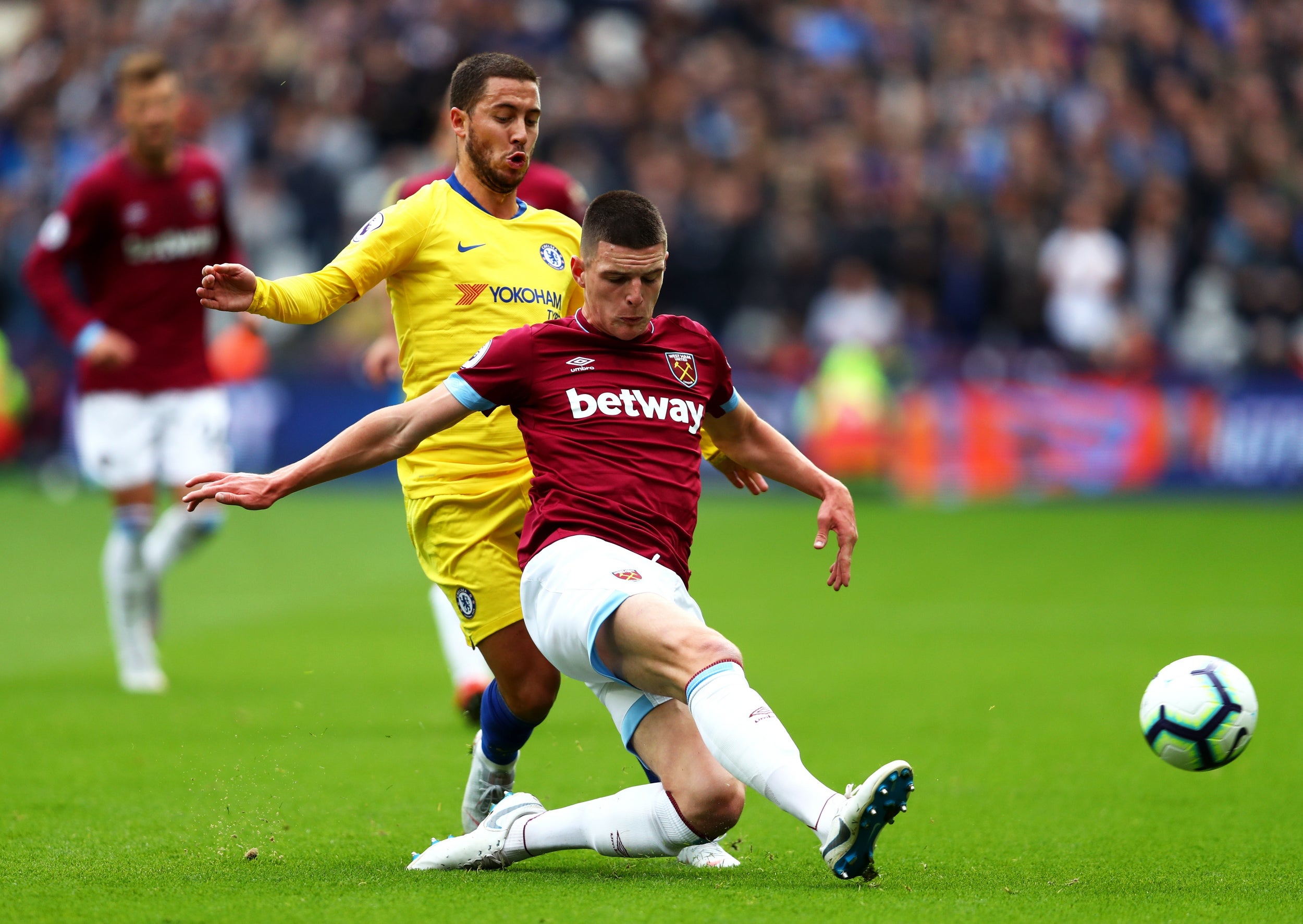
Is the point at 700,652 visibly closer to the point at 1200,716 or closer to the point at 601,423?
the point at 601,423

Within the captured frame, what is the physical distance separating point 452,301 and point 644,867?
6.18ft

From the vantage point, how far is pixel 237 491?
15.0 feet

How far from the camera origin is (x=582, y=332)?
195 inches

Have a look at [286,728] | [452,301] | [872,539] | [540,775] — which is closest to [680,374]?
[452,301]

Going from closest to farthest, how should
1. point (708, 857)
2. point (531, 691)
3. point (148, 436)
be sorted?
point (708, 857)
point (531, 691)
point (148, 436)

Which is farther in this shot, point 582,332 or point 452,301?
point 452,301

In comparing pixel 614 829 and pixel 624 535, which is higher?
pixel 624 535

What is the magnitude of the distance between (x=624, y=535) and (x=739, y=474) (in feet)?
3.16

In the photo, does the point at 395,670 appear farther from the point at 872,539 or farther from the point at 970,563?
the point at 872,539

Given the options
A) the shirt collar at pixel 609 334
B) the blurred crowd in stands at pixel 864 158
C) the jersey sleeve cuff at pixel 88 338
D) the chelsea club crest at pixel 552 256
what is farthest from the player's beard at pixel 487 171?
the blurred crowd in stands at pixel 864 158

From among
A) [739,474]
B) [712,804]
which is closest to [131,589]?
[739,474]

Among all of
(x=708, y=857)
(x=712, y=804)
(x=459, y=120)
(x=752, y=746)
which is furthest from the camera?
(x=459, y=120)

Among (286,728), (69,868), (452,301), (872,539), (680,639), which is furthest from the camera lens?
(872,539)

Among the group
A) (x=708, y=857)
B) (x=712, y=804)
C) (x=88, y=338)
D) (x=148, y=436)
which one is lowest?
(x=708, y=857)
